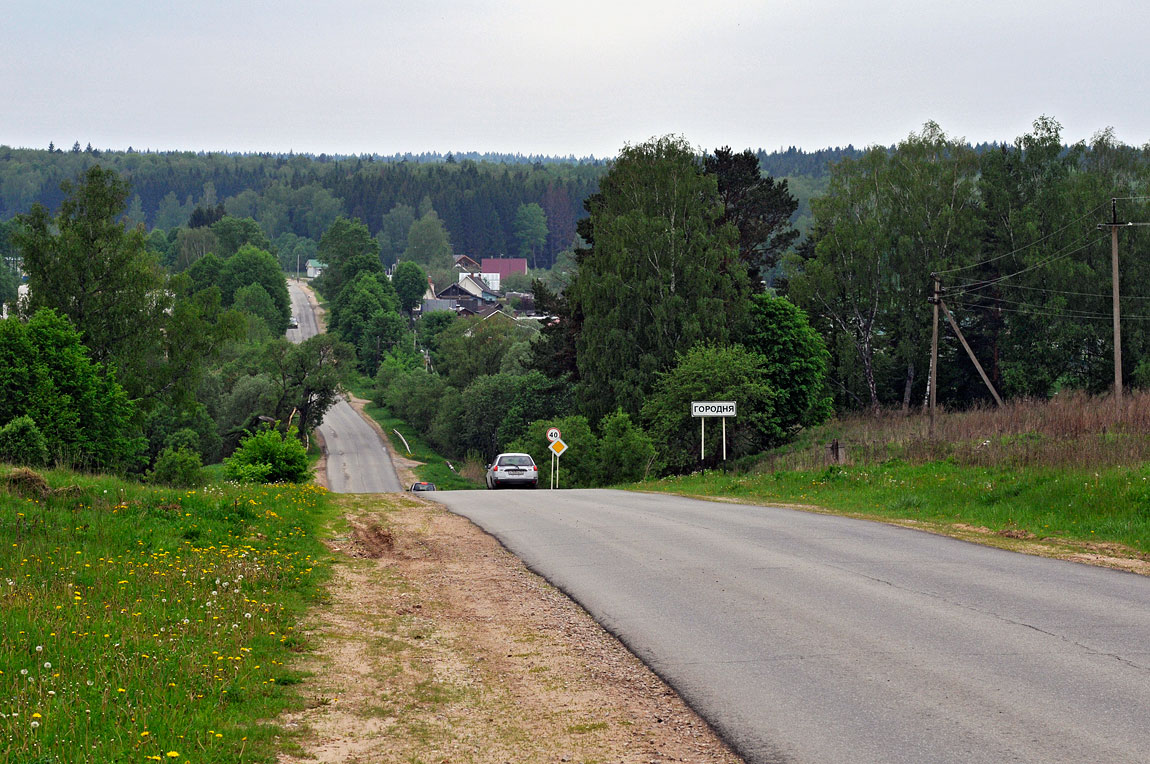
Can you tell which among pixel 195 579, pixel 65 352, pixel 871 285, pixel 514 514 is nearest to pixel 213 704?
pixel 195 579

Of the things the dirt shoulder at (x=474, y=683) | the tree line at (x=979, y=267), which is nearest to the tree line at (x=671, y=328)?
the tree line at (x=979, y=267)

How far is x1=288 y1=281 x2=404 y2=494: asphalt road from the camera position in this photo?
7175 cm

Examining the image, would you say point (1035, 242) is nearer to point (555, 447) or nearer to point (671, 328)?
point (671, 328)

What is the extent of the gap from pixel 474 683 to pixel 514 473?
28.5 m

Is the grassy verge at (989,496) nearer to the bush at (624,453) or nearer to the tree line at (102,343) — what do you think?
the bush at (624,453)

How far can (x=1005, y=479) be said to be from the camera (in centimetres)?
2175

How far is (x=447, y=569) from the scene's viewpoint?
14.5 metres

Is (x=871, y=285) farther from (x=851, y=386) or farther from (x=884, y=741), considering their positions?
(x=884, y=741)

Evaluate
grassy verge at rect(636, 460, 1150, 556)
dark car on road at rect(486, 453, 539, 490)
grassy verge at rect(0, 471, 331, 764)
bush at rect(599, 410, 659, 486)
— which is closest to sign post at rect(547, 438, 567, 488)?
bush at rect(599, 410, 659, 486)

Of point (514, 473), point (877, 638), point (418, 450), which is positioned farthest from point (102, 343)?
point (877, 638)

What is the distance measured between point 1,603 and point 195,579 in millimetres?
2219

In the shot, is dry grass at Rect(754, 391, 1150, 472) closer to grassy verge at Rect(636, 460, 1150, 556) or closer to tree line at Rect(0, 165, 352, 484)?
grassy verge at Rect(636, 460, 1150, 556)

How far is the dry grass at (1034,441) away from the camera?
21812 mm

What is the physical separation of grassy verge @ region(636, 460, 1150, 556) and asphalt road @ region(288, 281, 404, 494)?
118 feet
